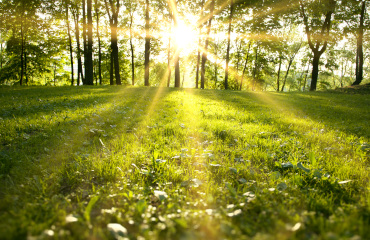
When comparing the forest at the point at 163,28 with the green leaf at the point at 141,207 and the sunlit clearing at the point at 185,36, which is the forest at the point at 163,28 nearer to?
the sunlit clearing at the point at 185,36

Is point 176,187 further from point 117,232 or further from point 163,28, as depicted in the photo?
point 163,28

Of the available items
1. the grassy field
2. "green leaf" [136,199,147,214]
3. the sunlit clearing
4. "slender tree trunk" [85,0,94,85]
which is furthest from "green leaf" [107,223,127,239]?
the sunlit clearing

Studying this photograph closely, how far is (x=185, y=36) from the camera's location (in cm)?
2812

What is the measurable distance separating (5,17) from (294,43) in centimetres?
Answer: 5296

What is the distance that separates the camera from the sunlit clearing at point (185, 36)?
25.8 m

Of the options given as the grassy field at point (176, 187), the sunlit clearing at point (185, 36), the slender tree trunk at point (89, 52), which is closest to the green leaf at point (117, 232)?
the grassy field at point (176, 187)

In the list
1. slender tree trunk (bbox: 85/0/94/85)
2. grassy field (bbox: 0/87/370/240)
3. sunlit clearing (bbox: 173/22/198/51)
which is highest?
sunlit clearing (bbox: 173/22/198/51)

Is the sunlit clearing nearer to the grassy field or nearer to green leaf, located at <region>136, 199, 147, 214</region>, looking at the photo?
the grassy field

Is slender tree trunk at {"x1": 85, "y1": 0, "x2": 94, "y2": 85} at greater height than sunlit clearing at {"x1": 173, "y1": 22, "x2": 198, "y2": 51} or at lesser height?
lesser

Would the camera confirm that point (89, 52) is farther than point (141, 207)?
Yes

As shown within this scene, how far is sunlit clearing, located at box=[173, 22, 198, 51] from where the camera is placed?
25828mm

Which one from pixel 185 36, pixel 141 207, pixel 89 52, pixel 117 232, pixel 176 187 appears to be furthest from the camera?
pixel 185 36

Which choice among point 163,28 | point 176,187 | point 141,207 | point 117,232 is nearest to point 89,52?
point 163,28

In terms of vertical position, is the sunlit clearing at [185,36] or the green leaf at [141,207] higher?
the sunlit clearing at [185,36]
